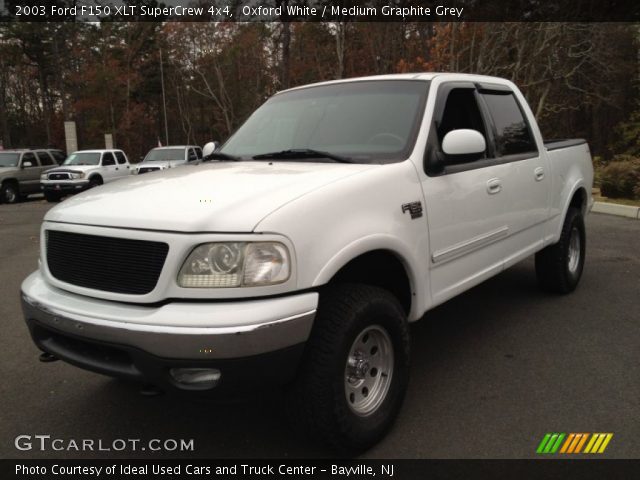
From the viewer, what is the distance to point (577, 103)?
25641 millimetres

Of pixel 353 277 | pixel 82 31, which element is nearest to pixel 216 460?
pixel 353 277

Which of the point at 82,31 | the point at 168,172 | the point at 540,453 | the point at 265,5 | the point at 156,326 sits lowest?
the point at 540,453

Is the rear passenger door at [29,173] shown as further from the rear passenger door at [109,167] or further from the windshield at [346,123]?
the windshield at [346,123]

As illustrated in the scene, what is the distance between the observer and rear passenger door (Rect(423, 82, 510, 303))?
322 centimetres

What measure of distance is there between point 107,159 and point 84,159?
31.4 inches

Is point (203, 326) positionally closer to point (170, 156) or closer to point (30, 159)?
point (170, 156)

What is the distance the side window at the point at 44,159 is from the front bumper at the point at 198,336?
20426mm

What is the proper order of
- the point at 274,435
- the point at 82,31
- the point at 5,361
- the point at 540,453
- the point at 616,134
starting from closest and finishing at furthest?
the point at 540,453 → the point at 274,435 → the point at 5,361 → the point at 616,134 → the point at 82,31

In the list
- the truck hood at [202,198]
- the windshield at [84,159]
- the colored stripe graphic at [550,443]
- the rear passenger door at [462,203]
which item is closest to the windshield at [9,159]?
the windshield at [84,159]

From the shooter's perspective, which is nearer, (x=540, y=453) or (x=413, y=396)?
(x=540, y=453)

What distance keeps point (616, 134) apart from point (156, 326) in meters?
26.7

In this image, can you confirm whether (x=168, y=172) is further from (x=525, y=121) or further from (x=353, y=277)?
(x=525, y=121)

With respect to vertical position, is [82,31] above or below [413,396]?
above

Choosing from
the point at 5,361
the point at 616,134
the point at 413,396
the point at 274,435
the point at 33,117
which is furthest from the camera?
the point at 33,117
